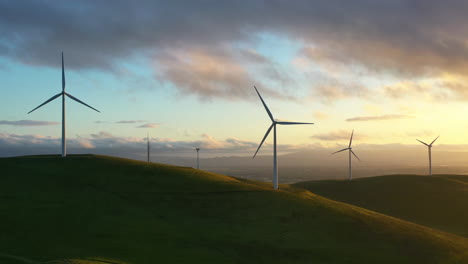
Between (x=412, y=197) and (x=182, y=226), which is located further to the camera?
(x=412, y=197)

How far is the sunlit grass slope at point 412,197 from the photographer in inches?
3318

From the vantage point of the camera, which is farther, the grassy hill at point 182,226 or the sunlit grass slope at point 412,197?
the sunlit grass slope at point 412,197

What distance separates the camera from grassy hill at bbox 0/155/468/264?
3481cm

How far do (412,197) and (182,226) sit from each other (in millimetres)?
77164

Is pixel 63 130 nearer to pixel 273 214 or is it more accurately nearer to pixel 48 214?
pixel 48 214

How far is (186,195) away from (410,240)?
96.0 feet

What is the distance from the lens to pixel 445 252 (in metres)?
43.8

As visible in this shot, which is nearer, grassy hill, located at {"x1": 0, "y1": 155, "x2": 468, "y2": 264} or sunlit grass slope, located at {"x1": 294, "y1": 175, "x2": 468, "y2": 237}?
grassy hill, located at {"x1": 0, "y1": 155, "x2": 468, "y2": 264}

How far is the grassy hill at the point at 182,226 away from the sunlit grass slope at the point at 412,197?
37041 millimetres

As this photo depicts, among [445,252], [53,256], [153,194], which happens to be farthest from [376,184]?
[53,256]

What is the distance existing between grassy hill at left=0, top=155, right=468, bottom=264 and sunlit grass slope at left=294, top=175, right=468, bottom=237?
37.0 metres

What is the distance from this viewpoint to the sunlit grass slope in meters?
84.3

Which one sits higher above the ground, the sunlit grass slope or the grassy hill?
the grassy hill

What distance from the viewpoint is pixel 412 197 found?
100m
